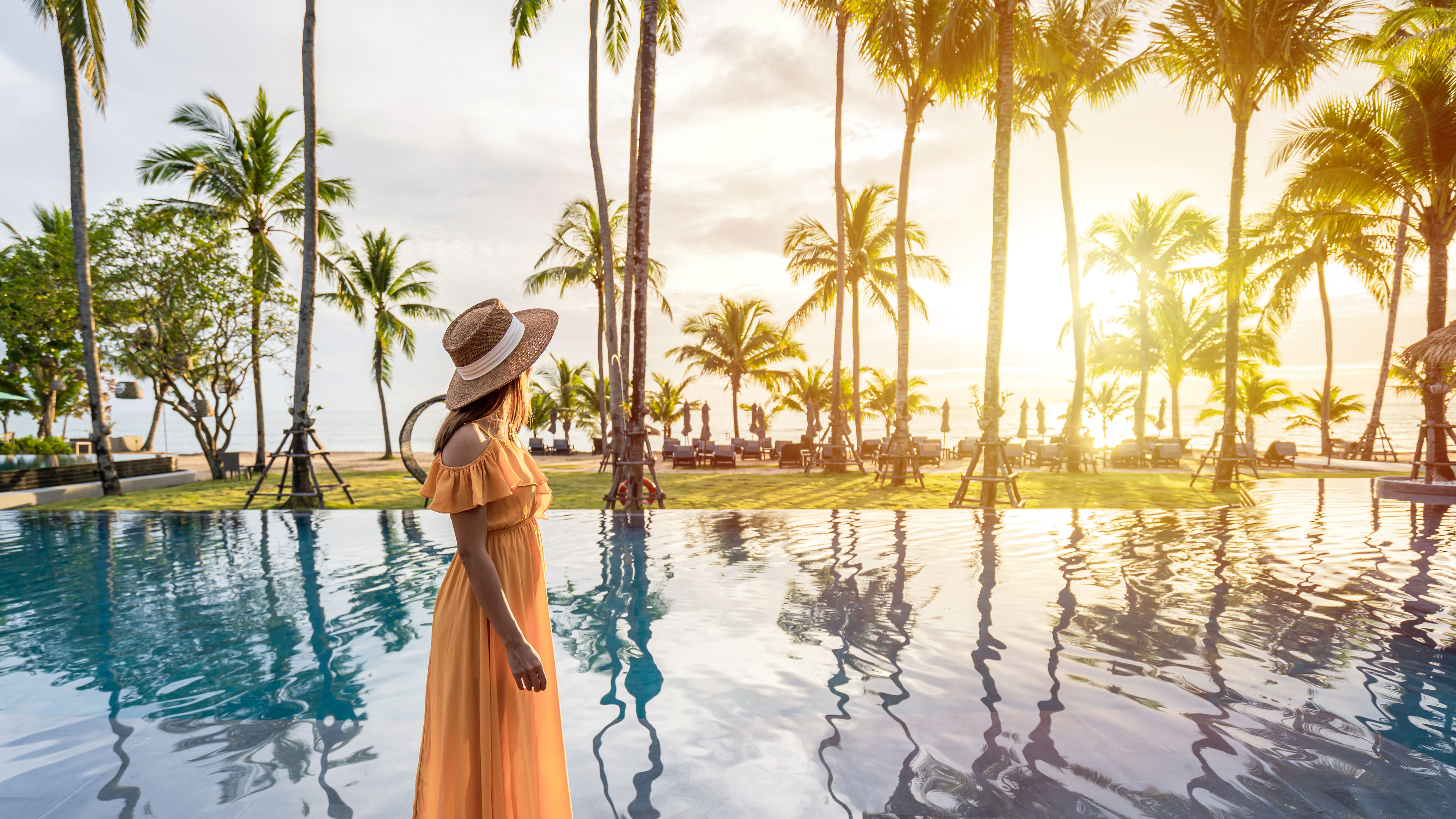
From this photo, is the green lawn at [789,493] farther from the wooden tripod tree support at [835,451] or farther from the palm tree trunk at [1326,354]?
the palm tree trunk at [1326,354]

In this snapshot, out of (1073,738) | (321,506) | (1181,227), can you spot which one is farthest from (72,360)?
(1181,227)

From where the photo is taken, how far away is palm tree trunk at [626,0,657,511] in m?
12.0

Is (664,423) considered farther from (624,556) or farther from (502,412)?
(502,412)

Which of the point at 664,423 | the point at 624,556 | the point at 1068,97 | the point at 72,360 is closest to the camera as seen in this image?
the point at 624,556

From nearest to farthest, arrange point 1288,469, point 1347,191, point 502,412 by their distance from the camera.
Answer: point 502,412 → point 1347,191 → point 1288,469

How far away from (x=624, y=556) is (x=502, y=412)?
640 cm

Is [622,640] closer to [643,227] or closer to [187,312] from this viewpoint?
[643,227]

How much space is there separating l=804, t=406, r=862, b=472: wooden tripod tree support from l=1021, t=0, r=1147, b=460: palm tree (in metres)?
6.90

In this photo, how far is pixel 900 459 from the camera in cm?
1627

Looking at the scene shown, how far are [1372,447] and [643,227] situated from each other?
28184 mm

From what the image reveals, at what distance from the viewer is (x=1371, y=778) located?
123 inches

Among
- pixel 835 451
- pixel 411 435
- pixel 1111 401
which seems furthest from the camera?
pixel 1111 401

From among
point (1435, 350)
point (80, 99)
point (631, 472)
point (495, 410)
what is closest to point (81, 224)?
point (80, 99)

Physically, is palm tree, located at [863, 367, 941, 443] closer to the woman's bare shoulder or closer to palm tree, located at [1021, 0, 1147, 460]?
palm tree, located at [1021, 0, 1147, 460]
